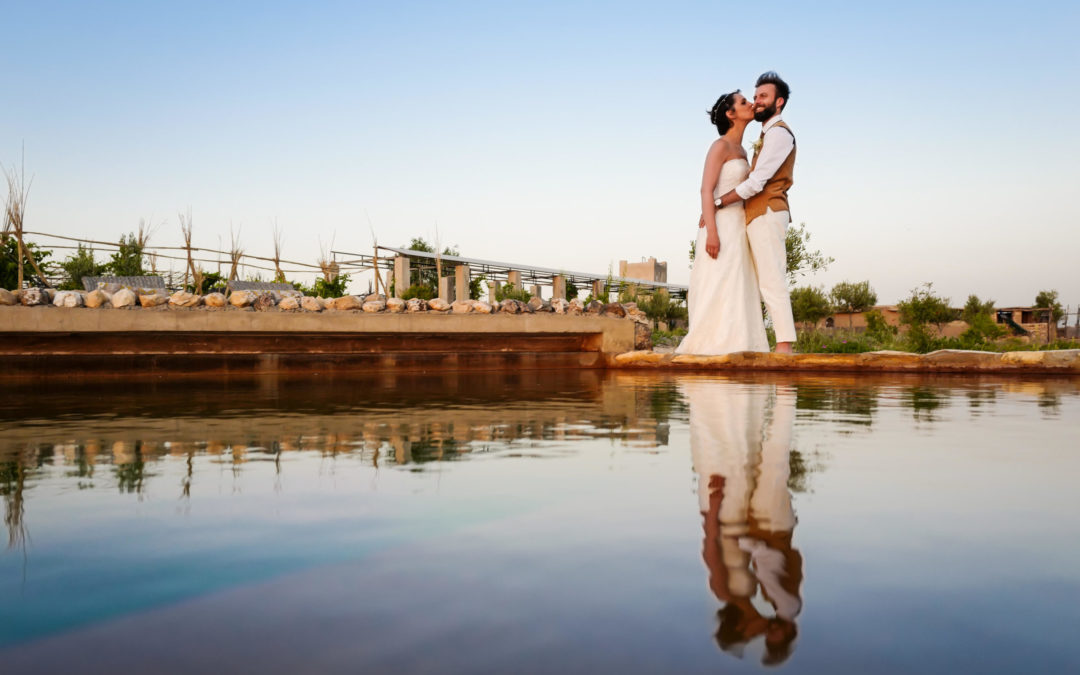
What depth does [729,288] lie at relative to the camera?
8.05m

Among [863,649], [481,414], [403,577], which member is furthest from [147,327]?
[863,649]

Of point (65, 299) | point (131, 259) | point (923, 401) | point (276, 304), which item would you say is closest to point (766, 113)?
point (923, 401)

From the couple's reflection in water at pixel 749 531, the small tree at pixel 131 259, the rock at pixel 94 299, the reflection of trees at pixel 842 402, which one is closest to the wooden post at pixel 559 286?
the small tree at pixel 131 259

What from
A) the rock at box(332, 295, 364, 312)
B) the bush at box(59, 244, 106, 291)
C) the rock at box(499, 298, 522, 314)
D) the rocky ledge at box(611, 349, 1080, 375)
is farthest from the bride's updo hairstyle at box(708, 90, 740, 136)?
the bush at box(59, 244, 106, 291)

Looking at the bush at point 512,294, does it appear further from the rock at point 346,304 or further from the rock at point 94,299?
the rock at point 94,299

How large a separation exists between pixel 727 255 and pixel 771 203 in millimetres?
744

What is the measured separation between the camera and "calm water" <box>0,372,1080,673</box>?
1.01 m

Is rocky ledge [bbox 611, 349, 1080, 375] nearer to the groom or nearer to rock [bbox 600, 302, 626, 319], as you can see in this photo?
the groom

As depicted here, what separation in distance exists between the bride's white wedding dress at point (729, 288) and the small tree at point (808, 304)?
44.9ft

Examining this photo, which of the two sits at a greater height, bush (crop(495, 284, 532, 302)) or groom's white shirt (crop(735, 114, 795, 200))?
groom's white shirt (crop(735, 114, 795, 200))

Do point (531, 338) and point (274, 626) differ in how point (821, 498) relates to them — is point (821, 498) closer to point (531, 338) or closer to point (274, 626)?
point (274, 626)

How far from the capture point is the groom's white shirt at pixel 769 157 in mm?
7438

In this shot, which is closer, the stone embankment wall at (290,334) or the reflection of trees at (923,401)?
the reflection of trees at (923,401)

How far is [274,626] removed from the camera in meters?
1.09
